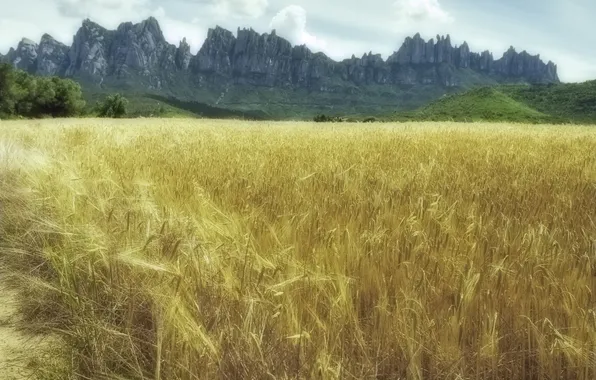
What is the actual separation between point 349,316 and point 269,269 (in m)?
0.55

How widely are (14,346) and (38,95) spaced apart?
83.9 metres

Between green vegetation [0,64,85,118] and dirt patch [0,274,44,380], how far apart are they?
76962 mm

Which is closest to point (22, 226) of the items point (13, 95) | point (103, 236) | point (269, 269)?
point (103, 236)

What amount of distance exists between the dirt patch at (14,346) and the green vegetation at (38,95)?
77.0 meters

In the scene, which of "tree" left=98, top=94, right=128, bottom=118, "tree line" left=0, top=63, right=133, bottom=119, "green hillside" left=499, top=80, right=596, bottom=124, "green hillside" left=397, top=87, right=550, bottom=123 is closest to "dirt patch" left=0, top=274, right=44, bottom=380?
"green hillside" left=397, top=87, right=550, bottom=123

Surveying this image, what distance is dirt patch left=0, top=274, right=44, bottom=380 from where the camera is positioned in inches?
93.2

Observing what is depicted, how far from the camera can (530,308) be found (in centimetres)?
180

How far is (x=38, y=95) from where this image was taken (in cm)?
7575

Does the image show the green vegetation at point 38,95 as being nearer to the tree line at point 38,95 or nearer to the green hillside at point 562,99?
the tree line at point 38,95

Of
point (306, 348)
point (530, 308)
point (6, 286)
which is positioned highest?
point (530, 308)

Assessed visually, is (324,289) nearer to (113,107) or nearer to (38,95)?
(38,95)

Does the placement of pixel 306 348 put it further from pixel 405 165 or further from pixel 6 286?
pixel 405 165

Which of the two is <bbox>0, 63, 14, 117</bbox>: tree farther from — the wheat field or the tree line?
the wheat field

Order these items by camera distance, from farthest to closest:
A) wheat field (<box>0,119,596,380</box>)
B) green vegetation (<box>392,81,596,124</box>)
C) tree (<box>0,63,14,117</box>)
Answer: green vegetation (<box>392,81,596,124</box>) < tree (<box>0,63,14,117</box>) < wheat field (<box>0,119,596,380</box>)
